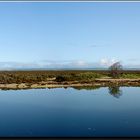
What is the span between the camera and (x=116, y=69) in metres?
9.35

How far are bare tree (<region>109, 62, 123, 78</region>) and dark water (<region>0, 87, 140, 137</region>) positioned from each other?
0.45 metres

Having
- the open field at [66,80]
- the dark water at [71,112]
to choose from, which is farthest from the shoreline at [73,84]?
the dark water at [71,112]

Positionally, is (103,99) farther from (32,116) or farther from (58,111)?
(32,116)

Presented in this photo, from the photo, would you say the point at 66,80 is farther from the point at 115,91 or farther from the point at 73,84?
the point at 115,91

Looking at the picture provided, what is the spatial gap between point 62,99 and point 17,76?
3092 millimetres

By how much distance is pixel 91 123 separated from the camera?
555cm

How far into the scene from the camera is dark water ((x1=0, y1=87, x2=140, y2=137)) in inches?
198

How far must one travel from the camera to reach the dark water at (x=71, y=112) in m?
5.02

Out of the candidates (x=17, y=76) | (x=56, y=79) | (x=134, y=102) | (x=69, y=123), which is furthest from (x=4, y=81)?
(x=69, y=123)

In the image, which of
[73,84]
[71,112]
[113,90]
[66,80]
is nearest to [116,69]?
[113,90]

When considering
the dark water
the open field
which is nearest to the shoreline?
the open field

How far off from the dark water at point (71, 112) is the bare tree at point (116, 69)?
0.45 meters

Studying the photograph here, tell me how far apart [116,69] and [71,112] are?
301 centimetres

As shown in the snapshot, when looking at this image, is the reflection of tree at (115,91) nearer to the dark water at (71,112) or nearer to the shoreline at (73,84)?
the dark water at (71,112)
